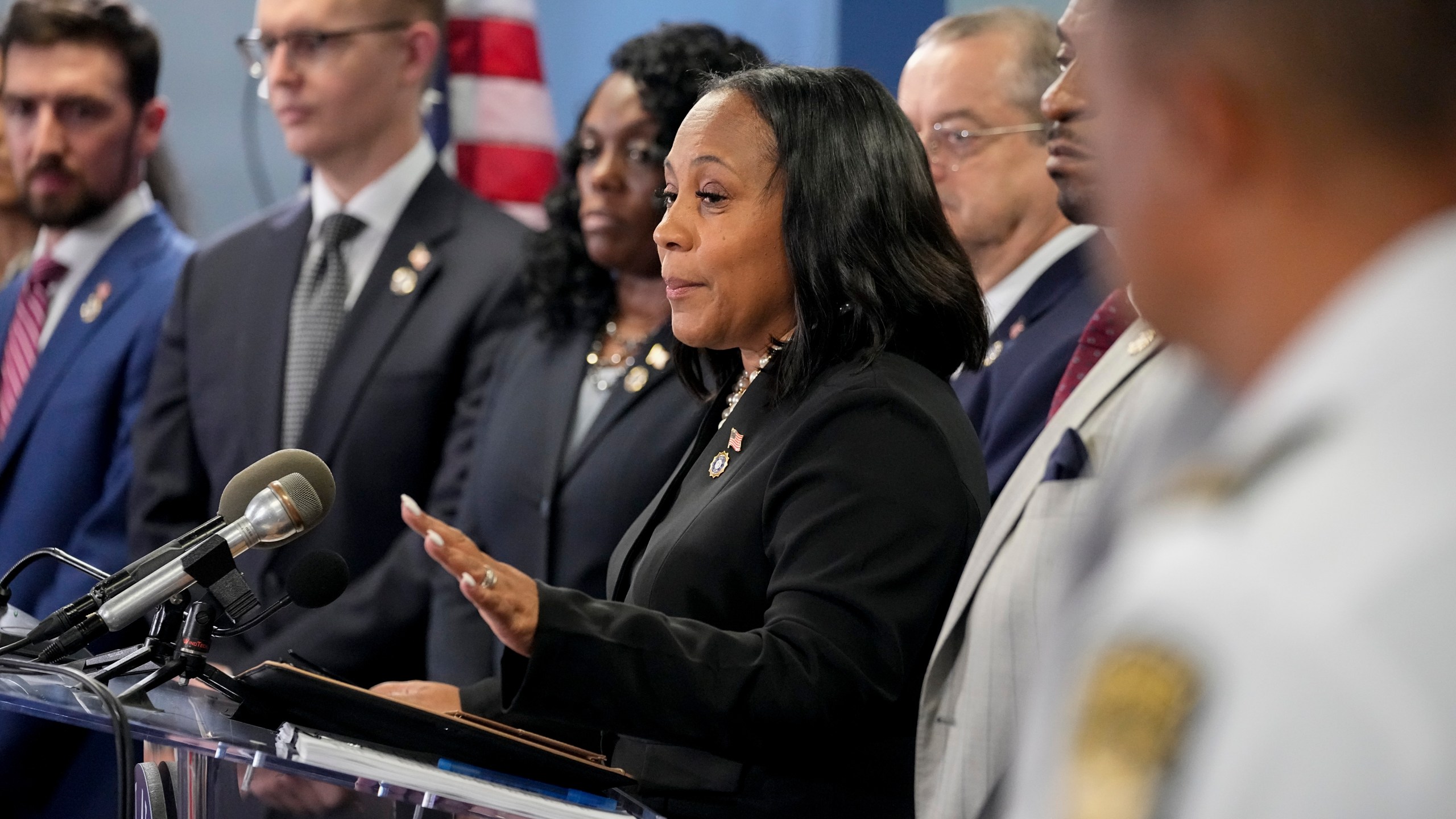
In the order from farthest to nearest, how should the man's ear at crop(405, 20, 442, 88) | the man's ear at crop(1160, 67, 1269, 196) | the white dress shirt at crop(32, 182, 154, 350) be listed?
the white dress shirt at crop(32, 182, 154, 350) → the man's ear at crop(405, 20, 442, 88) → the man's ear at crop(1160, 67, 1269, 196)

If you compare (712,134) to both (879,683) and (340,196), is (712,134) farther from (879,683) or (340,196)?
(340,196)

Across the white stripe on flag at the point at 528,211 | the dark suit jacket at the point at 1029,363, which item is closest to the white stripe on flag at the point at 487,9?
the white stripe on flag at the point at 528,211

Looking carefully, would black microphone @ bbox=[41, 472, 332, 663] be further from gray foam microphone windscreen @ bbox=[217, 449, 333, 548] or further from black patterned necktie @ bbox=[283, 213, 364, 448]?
black patterned necktie @ bbox=[283, 213, 364, 448]

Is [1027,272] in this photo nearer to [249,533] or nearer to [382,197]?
[382,197]

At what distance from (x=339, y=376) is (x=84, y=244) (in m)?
1.18

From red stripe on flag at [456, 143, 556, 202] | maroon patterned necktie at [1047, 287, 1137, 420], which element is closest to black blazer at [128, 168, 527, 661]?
red stripe on flag at [456, 143, 556, 202]

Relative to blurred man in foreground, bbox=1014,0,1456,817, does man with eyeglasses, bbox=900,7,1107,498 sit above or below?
below

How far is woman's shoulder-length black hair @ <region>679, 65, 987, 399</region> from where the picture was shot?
214 cm

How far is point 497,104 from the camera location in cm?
472

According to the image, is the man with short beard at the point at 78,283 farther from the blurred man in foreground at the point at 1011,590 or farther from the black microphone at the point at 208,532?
the blurred man in foreground at the point at 1011,590

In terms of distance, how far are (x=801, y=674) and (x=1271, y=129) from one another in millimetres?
1245

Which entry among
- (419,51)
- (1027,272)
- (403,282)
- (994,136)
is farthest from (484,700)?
(419,51)

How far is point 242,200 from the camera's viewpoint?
19.7 feet

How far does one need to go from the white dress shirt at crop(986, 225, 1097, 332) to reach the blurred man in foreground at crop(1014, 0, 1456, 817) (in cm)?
258
